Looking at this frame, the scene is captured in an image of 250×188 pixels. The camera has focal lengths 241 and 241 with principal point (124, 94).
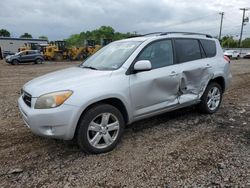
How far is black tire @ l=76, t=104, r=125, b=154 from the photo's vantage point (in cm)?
334

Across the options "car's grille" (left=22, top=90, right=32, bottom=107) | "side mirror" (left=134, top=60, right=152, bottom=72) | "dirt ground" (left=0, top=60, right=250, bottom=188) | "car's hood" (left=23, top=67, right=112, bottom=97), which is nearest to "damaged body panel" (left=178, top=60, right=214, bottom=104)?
"dirt ground" (left=0, top=60, right=250, bottom=188)

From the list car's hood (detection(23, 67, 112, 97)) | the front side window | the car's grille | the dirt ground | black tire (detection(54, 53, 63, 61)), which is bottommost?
the dirt ground

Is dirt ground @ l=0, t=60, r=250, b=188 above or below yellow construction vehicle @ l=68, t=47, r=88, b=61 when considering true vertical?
below

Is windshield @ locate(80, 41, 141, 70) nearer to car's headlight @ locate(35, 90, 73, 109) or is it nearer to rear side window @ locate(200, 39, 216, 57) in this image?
car's headlight @ locate(35, 90, 73, 109)

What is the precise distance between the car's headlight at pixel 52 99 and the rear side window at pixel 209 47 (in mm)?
3293

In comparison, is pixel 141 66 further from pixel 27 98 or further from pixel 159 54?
pixel 27 98

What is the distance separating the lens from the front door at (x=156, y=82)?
384cm

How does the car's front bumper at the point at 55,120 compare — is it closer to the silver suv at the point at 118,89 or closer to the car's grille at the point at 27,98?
the silver suv at the point at 118,89

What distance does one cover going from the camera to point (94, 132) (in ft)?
11.6

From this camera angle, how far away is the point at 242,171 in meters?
3.13

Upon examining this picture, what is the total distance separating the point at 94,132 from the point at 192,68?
236cm

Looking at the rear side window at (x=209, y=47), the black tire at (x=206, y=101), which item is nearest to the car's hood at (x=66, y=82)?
the black tire at (x=206, y=101)

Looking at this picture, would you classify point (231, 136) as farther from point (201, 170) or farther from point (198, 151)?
point (201, 170)

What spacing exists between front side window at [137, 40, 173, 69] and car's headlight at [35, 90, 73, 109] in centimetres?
139
